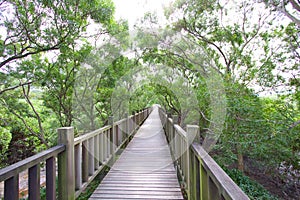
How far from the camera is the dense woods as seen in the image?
11.9ft

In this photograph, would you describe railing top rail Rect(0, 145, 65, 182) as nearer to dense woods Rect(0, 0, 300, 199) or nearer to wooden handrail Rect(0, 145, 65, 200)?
wooden handrail Rect(0, 145, 65, 200)

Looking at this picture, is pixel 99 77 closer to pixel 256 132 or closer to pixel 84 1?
pixel 84 1

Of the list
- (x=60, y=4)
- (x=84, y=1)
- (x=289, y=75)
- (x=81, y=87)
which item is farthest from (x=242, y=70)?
(x=81, y=87)

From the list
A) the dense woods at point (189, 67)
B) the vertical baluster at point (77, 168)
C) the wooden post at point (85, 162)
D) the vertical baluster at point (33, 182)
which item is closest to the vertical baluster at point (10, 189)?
the vertical baluster at point (33, 182)

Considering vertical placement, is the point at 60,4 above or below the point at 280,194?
above

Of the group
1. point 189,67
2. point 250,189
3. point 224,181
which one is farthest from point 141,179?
point 189,67

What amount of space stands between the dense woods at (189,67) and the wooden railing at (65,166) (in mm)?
2177

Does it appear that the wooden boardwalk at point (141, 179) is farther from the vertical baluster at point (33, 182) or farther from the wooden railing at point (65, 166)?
the vertical baluster at point (33, 182)

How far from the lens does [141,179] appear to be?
334cm

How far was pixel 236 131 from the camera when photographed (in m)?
3.69

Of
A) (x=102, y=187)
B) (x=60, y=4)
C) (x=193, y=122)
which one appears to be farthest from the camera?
(x=193, y=122)

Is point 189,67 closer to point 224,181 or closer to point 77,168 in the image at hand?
point 77,168

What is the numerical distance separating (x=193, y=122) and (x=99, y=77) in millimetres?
3953

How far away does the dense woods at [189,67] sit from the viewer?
3631 millimetres
